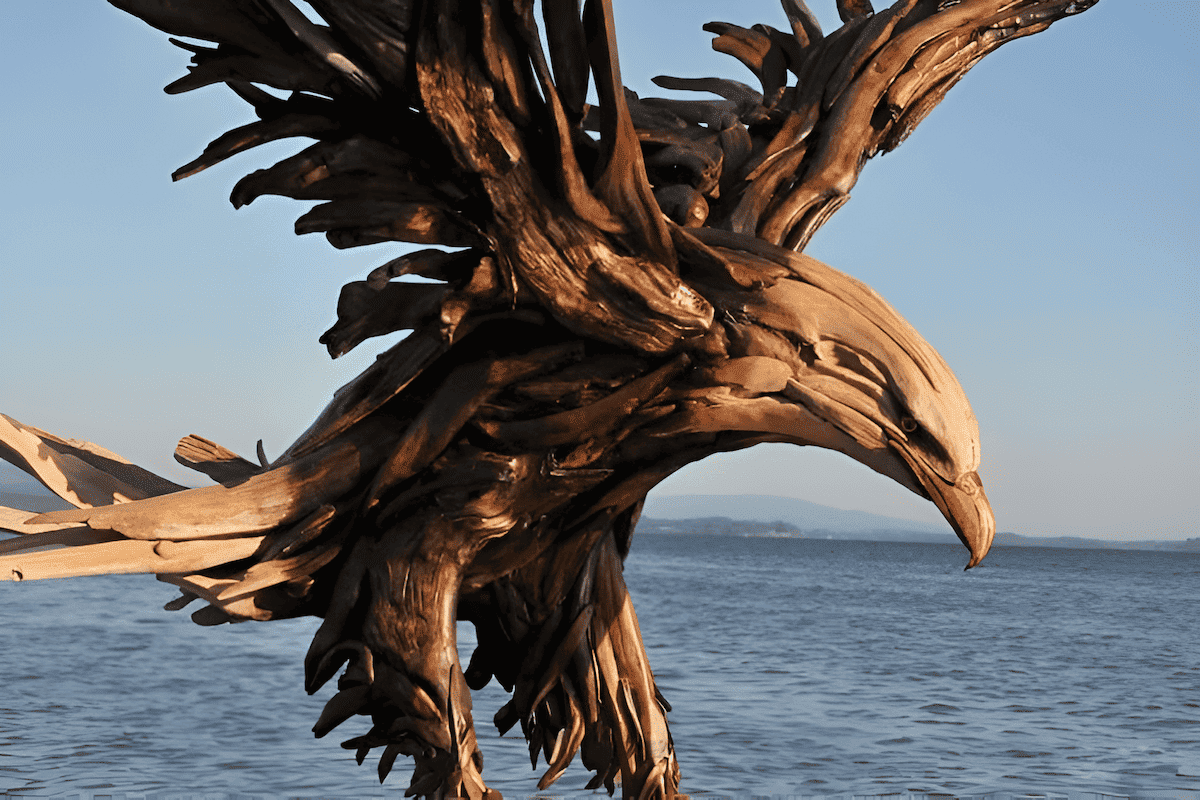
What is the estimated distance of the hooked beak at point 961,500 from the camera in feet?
11.2

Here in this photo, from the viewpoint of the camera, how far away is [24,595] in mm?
17719

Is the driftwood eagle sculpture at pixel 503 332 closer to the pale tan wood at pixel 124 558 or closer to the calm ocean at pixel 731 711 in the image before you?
the pale tan wood at pixel 124 558

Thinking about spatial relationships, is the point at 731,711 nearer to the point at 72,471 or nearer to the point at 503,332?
Answer: the point at 503,332

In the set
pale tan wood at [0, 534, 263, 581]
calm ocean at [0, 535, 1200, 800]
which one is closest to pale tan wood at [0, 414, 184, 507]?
pale tan wood at [0, 534, 263, 581]

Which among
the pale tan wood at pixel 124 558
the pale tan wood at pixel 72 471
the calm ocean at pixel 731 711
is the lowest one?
the calm ocean at pixel 731 711

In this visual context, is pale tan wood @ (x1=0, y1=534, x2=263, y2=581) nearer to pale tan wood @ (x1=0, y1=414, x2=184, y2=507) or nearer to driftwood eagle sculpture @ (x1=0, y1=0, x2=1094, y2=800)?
driftwood eagle sculpture @ (x1=0, y1=0, x2=1094, y2=800)

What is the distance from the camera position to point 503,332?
3.66m

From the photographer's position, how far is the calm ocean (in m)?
6.37

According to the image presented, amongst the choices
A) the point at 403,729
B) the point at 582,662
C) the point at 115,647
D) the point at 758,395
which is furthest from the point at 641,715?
the point at 115,647

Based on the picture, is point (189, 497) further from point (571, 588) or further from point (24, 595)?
point (24, 595)

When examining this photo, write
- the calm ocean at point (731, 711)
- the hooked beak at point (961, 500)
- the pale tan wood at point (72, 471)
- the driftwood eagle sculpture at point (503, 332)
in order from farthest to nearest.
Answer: the calm ocean at point (731, 711) < the pale tan wood at point (72, 471) < the hooked beak at point (961, 500) < the driftwood eagle sculpture at point (503, 332)

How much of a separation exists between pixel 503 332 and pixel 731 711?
5.90 meters

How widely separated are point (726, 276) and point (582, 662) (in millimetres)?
1729

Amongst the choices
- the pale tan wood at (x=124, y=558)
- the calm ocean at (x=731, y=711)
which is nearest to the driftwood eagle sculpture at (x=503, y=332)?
the pale tan wood at (x=124, y=558)
